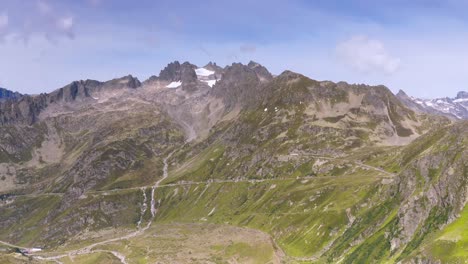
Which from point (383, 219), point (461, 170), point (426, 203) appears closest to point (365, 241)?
point (383, 219)

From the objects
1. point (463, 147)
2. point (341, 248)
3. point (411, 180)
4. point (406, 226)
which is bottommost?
point (341, 248)

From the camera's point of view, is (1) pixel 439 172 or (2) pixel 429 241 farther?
(1) pixel 439 172

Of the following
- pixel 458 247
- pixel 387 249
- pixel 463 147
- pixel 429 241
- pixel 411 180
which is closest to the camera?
pixel 458 247

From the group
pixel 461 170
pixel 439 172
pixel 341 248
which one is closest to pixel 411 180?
pixel 439 172

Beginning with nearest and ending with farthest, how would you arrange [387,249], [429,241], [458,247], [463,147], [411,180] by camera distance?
[458,247] → [429,241] → [387,249] → [463,147] → [411,180]

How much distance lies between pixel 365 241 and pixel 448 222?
36229mm

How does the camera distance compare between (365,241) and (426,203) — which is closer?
(426,203)

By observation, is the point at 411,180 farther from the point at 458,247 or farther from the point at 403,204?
the point at 458,247

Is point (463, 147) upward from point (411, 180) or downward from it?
upward

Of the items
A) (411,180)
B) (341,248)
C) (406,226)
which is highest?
(411,180)

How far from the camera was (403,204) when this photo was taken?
182 m

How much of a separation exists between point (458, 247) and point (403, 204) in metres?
44.5

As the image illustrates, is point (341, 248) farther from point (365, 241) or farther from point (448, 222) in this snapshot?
point (448, 222)

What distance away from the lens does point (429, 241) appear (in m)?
153
